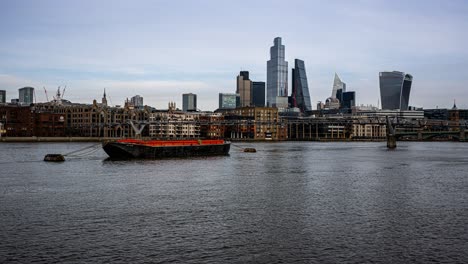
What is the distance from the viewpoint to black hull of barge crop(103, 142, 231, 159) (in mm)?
92062

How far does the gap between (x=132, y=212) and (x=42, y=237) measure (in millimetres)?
8202

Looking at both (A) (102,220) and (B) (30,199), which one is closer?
(A) (102,220)

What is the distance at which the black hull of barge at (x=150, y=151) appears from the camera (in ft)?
302

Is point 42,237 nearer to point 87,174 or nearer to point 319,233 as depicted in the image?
point 319,233

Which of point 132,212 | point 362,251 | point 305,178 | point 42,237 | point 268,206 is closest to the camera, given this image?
point 362,251

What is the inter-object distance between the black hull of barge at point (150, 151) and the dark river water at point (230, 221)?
37815 mm

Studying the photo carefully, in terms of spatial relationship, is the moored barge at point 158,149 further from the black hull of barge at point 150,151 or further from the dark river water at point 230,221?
the dark river water at point 230,221

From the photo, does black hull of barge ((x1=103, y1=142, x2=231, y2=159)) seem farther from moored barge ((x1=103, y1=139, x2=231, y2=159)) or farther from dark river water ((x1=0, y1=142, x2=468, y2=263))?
dark river water ((x1=0, y1=142, x2=468, y2=263))

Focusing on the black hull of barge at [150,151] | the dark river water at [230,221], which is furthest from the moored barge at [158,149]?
the dark river water at [230,221]

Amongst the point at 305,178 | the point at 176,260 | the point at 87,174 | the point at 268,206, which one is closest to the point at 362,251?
the point at 176,260

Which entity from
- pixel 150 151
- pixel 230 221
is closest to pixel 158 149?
pixel 150 151

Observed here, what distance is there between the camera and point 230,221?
103 ft

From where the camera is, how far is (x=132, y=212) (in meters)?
34.0

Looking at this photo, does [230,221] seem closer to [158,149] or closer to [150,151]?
[150,151]
